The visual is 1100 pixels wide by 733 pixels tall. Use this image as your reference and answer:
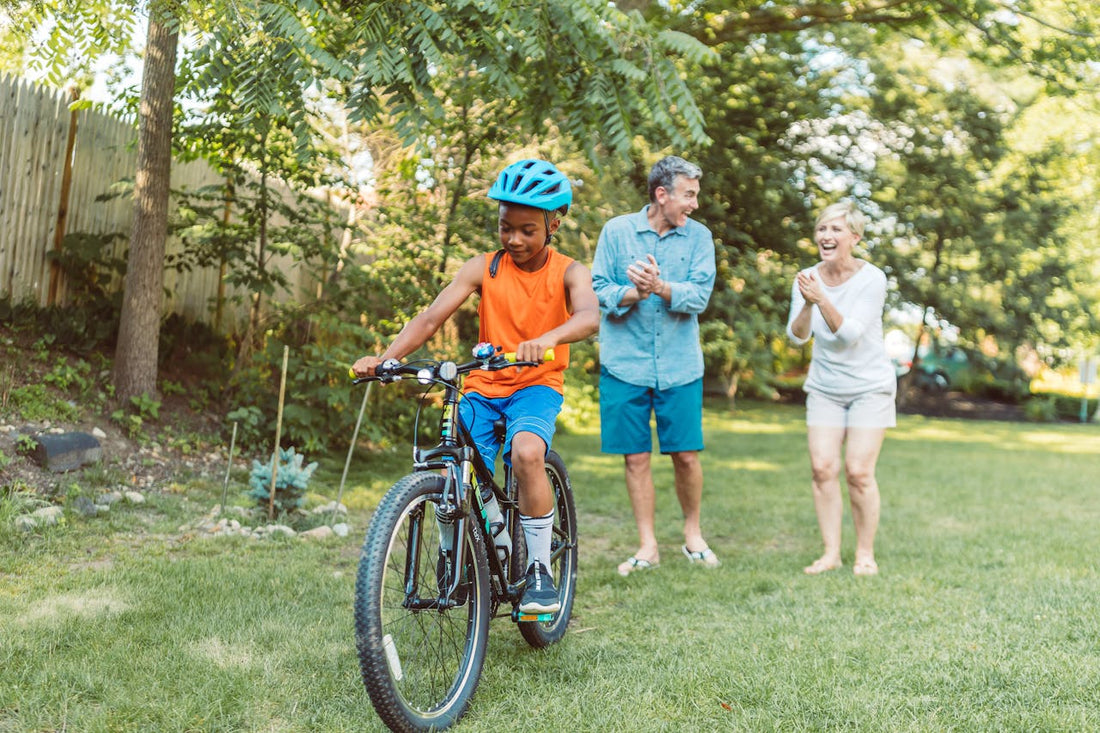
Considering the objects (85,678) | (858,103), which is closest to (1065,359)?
(858,103)

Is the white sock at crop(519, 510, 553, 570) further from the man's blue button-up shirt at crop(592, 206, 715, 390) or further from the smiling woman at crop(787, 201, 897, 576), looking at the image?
the smiling woman at crop(787, 201, 897, 576)

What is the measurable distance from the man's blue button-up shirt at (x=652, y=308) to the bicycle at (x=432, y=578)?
6.98ft

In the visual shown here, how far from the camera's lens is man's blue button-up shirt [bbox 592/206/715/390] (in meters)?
5.41

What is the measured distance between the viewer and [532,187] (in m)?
3.41

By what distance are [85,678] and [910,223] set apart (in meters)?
15.8

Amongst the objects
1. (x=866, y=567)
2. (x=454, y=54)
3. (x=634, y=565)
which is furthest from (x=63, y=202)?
(x=866, y=567)

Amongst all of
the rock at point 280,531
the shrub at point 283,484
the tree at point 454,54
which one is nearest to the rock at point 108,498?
the shrub at point 283,484

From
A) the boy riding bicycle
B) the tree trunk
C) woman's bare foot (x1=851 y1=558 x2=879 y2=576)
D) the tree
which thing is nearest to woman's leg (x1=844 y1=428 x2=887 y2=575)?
woman's bare foot (x1=851 y1=558 x2=879 y2=576)

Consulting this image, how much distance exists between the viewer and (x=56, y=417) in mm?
6879

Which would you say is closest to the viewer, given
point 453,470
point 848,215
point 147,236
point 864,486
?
point 453,470

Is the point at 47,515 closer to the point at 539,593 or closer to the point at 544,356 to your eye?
the point at 539,593

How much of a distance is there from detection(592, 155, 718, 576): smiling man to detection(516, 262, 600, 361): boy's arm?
1701 millimetres

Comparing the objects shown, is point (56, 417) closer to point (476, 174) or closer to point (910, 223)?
point (476, 174)

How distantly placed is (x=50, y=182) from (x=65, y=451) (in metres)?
2.83
